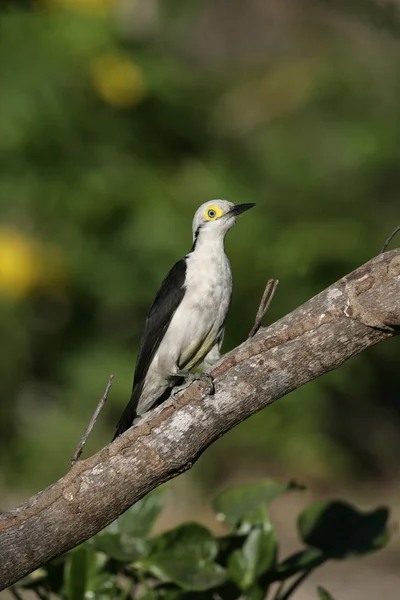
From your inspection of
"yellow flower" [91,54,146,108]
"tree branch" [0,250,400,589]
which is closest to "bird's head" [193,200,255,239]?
"tree branch" [0,250,400,589]

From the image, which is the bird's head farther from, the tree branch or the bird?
the tree branch

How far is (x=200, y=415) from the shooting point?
9.07ft

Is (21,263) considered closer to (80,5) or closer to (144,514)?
(80,5)

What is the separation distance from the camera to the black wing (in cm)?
373

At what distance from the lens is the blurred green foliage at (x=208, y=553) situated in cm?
346

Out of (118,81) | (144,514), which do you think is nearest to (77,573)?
(144,514)

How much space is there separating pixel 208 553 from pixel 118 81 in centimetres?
465

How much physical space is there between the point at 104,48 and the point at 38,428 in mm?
2798

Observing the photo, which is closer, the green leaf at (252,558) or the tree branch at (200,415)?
the tree branch at (200,415)

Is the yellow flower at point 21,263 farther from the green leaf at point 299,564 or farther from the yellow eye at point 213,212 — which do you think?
the green leaf at point 299,564

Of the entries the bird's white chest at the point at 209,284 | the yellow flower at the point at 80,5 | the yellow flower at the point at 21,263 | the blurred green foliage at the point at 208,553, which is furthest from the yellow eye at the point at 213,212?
the yellow flower at the point at 80,5

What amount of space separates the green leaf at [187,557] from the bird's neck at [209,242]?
3.28 ft

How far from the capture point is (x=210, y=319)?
3693mm

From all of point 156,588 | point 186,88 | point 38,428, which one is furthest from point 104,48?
point 156,588
